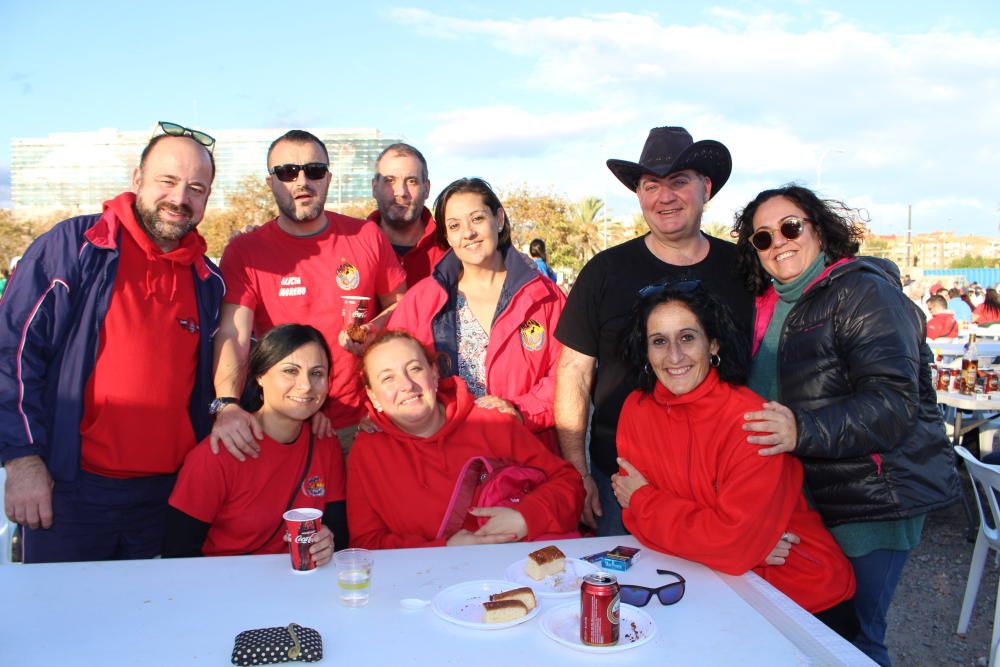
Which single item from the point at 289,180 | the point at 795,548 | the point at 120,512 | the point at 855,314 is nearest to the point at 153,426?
the point at 120,512

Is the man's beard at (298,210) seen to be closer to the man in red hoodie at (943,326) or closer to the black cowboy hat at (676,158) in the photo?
the black cowboy hat at (676,158)

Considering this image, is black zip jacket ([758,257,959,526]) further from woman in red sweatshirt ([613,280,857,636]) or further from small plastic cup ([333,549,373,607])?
small plastic cup ([333,549,373,607])

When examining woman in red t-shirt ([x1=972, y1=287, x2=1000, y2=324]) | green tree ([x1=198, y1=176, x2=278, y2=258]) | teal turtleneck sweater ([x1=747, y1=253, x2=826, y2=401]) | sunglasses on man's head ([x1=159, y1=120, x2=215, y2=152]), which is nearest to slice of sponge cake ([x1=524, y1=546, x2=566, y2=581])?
teal turtleneck sweater ([x1=747, y1=253, x2=826, y2=401])

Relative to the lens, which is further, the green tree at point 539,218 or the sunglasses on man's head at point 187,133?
the green tree at point 539,218

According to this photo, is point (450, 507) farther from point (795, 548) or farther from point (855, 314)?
point (855, 314)

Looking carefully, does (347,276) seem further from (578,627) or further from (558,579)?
(578,627)

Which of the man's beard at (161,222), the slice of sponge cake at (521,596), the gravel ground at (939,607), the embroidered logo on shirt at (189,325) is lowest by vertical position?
the gravel ground at (939,607)

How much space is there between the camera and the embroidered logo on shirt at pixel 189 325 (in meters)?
3.18

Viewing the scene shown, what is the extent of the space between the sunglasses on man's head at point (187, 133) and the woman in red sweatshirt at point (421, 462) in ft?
4.06

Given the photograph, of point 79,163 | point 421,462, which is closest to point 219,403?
point 421,462

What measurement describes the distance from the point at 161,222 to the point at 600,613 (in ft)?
7.90

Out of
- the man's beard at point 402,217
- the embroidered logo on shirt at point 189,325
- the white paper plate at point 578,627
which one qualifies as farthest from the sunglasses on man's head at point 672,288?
the man's beard at point 402,217

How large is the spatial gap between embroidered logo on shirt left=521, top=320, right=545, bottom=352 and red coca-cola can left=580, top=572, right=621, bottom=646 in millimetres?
1868

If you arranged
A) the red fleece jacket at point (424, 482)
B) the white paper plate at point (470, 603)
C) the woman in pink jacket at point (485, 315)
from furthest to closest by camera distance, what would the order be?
the woman in pink jacket at point (485, 315)
the red fleece jacket at point (424, 482)
the white paper plate at point (470, 603)
